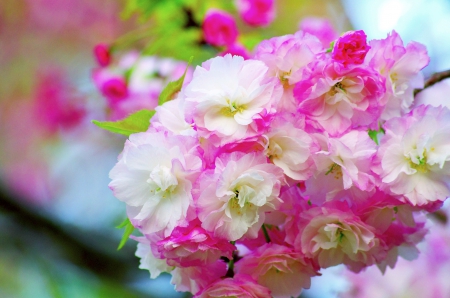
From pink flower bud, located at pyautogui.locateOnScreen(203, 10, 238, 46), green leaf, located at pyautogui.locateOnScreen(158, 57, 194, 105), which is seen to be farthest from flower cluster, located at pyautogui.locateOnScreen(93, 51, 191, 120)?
green leaf, located at pyautogui.locateOnScreen(158, 57, 194, 105)

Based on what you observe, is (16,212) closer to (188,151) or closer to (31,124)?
(31,124)

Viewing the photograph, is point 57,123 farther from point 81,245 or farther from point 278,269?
point 278,269

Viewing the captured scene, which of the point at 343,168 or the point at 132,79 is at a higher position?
the point at 343,168

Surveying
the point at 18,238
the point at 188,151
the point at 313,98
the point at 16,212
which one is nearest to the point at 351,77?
the point at 313,98

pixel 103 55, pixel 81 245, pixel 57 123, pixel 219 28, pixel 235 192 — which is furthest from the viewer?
pixel 57 123

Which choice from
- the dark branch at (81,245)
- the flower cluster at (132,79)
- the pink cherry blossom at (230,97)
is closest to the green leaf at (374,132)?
the pink cherry blossom at (230,97)

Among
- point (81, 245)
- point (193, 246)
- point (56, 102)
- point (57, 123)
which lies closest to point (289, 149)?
point (193, 246)
